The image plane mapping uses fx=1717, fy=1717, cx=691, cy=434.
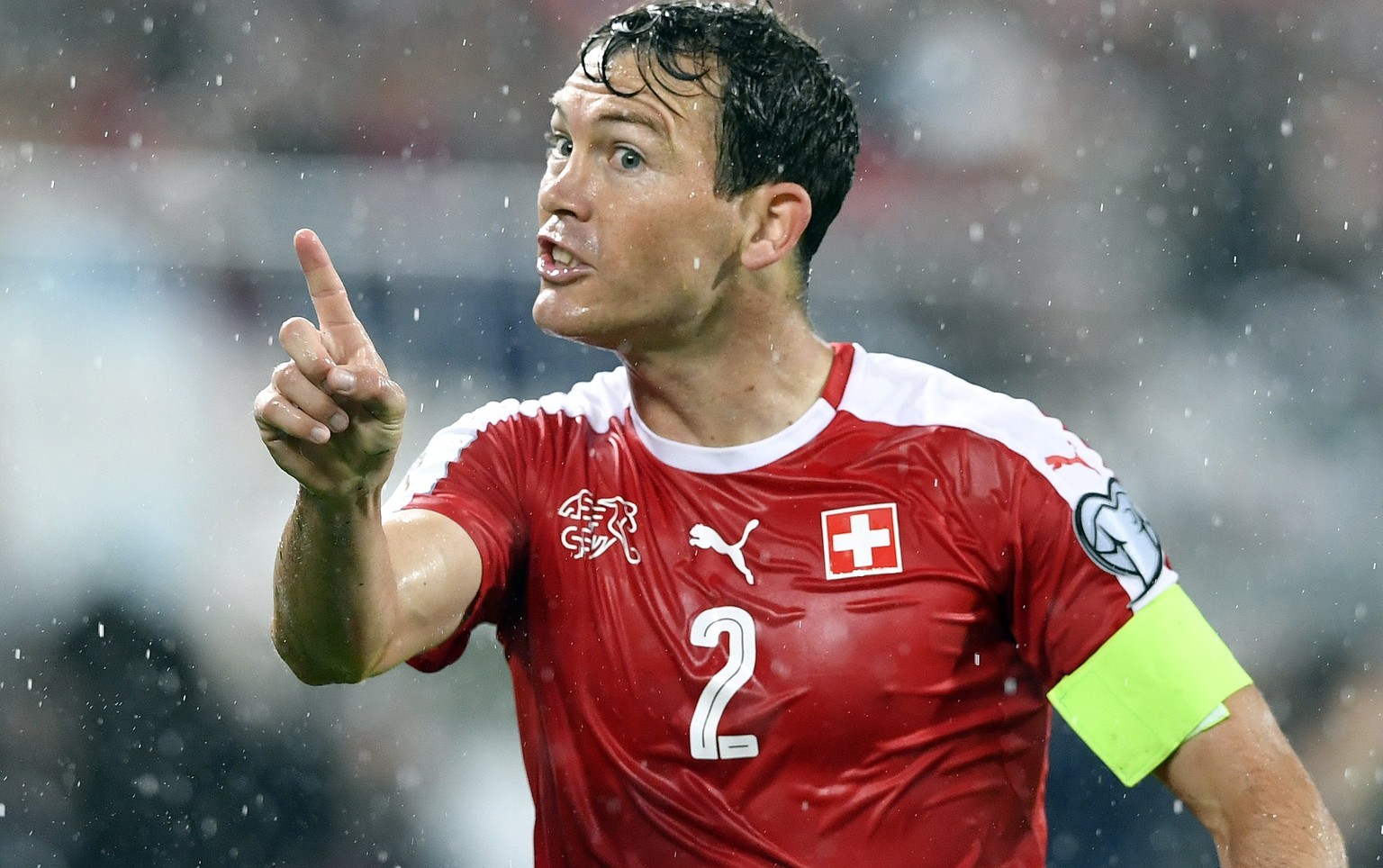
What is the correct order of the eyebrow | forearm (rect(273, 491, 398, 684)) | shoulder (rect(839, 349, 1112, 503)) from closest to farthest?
1. forearm (rect(273, 491, 398, 684))
2. shoulder (rect(839, 349, 1112, 503))
3. the eyebrow

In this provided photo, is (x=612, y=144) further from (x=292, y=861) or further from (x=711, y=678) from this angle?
(x=292, y=861)

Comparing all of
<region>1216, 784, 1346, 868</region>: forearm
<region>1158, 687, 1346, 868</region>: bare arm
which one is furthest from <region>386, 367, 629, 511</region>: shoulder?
<region>1216, 784, 1346, 868</region>: forearm

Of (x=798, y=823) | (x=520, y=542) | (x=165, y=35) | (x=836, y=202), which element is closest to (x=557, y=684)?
(x=520, y=542)

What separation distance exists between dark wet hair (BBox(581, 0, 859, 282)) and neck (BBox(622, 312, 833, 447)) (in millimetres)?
263

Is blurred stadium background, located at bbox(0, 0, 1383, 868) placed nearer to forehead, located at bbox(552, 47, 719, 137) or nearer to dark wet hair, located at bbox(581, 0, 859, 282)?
→ dark wet hair, located at bbox(581, 0, 859, 282)

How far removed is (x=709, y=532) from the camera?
294 centimetres

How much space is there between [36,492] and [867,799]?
3.89 meters

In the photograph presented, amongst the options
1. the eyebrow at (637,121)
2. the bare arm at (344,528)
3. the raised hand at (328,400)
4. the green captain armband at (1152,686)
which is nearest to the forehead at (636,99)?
the eyebrow at (637,121)

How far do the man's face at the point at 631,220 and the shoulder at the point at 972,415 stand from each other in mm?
309

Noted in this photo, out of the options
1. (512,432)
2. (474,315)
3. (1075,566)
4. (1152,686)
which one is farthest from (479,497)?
(474,315)

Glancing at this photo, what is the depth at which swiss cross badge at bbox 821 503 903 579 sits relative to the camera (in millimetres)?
2861

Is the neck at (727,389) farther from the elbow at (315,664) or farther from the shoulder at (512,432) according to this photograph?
the elbow at (315,664)

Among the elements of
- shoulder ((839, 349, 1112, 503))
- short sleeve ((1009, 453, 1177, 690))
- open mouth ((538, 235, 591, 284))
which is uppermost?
open mouth ((538, 235, 591, 284))

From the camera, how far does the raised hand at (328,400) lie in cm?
221
